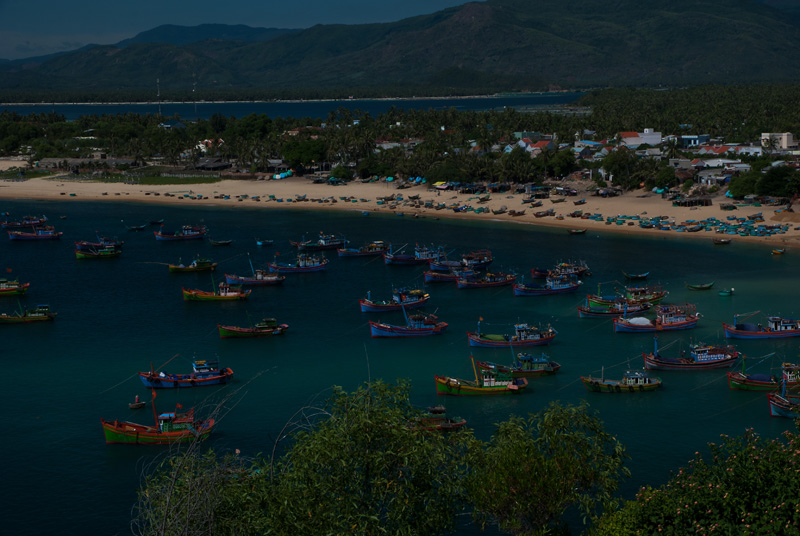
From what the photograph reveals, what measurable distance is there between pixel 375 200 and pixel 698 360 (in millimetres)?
78790

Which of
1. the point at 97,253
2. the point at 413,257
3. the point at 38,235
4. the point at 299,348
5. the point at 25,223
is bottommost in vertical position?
the point at 299,348

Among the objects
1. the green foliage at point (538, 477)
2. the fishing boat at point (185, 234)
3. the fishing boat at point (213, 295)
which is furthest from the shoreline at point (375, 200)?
the green foliage at point (538, 477)

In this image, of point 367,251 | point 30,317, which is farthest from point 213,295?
point 367,251

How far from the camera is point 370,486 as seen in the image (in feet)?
93.0

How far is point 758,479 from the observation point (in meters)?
27.5

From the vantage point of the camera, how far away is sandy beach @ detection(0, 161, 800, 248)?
362 feet

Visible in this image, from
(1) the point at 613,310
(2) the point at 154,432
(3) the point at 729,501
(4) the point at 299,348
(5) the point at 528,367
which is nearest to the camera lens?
(3) the point at 729,501

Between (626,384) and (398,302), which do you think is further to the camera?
(398,302)

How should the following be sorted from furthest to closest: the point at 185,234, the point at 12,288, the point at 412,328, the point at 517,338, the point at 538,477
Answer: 1. the point at 185,234
2. the point at 12,288
3. the point at 412,328
4. the point at 517,338
5. the point at 538,477

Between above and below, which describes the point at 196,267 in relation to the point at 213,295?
above

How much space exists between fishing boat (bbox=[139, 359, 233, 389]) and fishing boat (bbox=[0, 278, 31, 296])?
100 ft

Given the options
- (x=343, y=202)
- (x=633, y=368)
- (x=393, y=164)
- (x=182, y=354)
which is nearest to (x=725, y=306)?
(x=633, y=368)

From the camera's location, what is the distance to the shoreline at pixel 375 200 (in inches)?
4321

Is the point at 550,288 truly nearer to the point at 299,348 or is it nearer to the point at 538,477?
the point at 299,348
